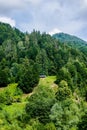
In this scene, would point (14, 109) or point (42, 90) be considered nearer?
point (14, 109)

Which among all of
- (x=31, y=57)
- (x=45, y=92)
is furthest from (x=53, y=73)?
(x=45, y=92)

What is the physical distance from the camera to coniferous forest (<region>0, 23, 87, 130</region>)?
7938cm

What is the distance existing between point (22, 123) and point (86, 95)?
40022 millimetres

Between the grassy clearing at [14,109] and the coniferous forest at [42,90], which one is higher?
the coniferous forest at [42,90]

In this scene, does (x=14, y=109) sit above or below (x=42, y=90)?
below

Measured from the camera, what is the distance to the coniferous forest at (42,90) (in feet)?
260

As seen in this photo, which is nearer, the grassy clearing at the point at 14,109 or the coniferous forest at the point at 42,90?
the coniferous forest at the point at 42,90

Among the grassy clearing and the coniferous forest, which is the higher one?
the coniferous forest

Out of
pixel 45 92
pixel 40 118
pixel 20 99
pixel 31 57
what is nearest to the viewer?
pixel 40 118

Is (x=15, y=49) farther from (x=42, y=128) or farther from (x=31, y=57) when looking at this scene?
(x=42, y=128)

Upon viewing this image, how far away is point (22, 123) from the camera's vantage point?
82.1 m

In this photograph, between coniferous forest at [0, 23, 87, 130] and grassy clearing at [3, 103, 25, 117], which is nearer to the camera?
coniferous forest at [0, 23, 87, 130]

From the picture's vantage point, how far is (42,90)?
349 feet

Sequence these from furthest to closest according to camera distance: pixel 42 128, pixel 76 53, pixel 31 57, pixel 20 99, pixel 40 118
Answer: pixel 76 53 → pixel 31 57 → pixel 20 99 → pixel 40 118 → pixel 42 128
